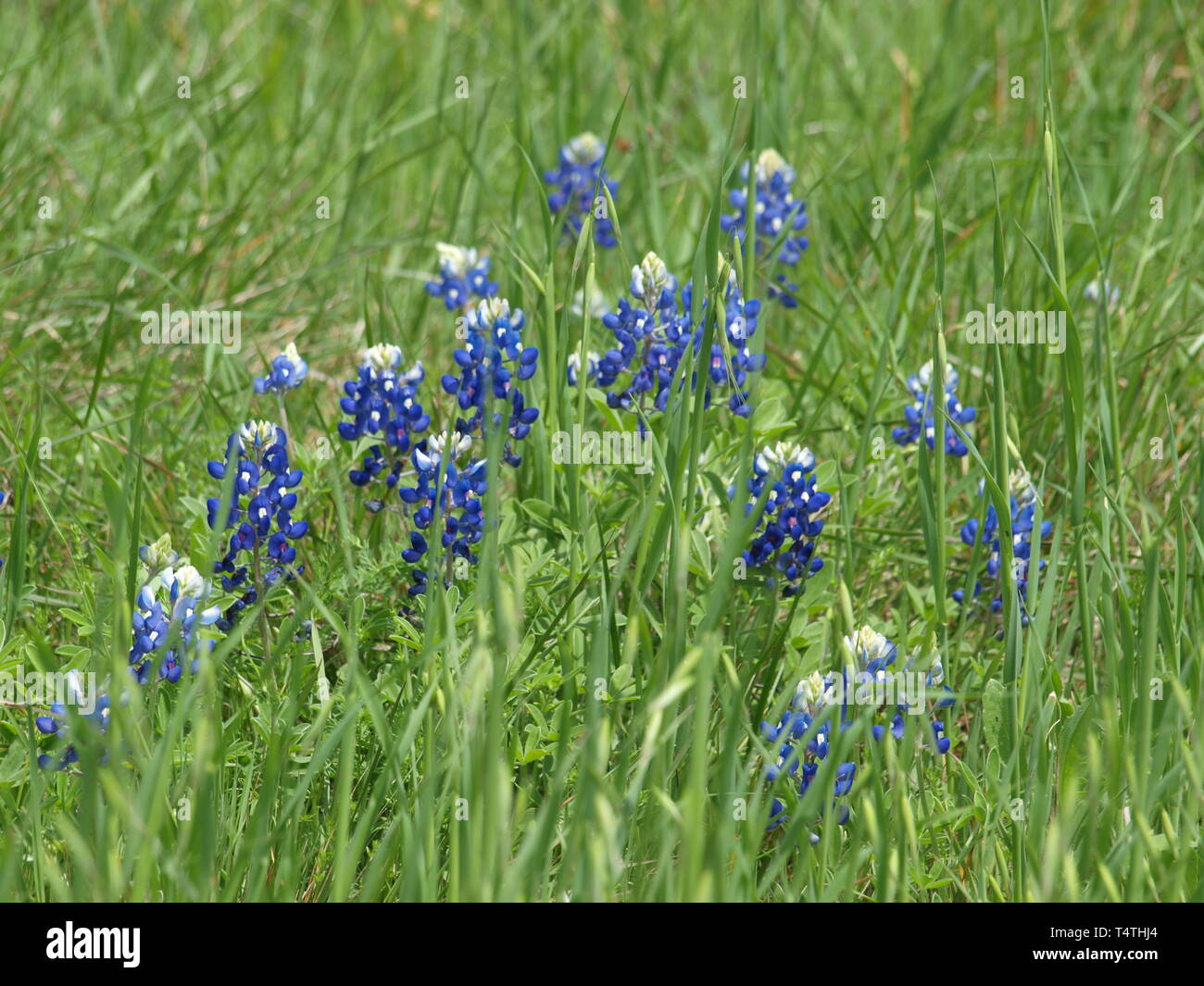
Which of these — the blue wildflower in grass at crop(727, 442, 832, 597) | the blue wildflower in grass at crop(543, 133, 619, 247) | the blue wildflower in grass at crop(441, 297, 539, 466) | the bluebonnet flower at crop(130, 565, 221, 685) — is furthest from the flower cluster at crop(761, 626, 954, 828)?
the blue wildflower in grass at crop(543, 133, 619, 247)

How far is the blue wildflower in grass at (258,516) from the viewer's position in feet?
8.43

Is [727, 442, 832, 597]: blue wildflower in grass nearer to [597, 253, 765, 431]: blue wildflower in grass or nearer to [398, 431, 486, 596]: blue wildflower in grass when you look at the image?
[597, 253, 765, 431]: blue wildflower in grass

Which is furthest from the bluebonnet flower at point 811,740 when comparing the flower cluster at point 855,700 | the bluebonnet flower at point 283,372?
the bluebonnet flower at point 283,372

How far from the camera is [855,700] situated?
218 cm

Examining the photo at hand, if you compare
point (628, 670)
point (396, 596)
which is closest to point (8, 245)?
point (396, 596)

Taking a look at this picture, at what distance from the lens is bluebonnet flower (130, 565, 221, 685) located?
2324mm

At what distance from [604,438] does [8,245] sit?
7.26 feet

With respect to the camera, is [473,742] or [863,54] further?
[863,54]

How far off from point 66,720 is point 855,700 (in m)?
1.31

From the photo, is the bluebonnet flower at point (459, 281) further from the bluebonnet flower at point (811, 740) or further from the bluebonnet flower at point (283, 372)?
the bluebonnet flower at point (811, 740)

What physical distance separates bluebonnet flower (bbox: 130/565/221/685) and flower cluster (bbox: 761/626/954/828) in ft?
3.45

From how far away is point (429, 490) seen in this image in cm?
272
